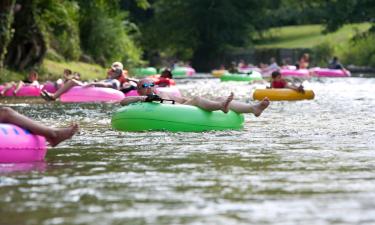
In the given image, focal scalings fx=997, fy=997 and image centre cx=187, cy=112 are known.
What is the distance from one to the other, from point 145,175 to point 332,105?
13428 mm

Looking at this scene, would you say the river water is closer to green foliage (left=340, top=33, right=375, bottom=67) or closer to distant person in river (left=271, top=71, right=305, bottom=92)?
distant person in river (left=271, top=71, right=305, bottom=92)

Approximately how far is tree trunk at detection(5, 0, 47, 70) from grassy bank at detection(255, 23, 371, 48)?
3780 cm

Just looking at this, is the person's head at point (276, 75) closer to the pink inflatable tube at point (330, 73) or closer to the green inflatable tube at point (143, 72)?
the pink inflatable tube at point (330, 73)

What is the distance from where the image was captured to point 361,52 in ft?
194

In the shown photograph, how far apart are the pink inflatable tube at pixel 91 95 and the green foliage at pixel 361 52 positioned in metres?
35.3

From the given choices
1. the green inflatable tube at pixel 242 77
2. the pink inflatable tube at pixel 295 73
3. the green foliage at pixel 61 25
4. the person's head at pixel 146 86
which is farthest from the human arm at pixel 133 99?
the pink inflatable tube at pixel 295 73

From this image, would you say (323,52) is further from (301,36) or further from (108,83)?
(108,83)

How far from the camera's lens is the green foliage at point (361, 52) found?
5797 cm

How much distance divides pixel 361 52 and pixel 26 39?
2871 cm

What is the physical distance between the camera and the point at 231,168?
409 inches

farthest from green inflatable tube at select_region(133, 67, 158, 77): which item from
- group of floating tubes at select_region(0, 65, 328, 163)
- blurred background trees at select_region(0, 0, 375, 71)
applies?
group of floating tubes at select_region(0, 65, 328, 163)

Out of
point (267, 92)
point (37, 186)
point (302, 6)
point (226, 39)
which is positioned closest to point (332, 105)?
point (267, 92)

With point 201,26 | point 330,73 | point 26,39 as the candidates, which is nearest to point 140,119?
point 26,39

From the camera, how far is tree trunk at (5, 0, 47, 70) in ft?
115
